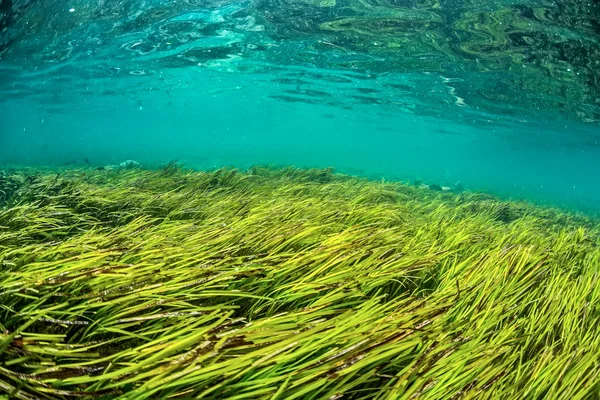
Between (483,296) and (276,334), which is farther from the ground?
(276,334)

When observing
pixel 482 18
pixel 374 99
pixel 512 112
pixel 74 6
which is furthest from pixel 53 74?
pixel 512 112

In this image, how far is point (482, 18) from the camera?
1230 centimetres

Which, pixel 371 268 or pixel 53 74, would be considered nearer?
pixel 371 268

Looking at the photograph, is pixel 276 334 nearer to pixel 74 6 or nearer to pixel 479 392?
pixel 479 392

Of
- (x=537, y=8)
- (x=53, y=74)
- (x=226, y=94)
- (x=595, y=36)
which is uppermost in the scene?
(x=537, y=8)

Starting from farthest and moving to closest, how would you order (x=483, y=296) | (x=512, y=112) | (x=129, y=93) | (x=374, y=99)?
(x=129, y=93)
(x=374, y=99)
(x=512, y=112)
(x=483, y=296)

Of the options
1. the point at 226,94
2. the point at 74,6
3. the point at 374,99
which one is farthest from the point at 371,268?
the point at 226,94

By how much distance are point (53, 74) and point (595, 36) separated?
32.4 metres

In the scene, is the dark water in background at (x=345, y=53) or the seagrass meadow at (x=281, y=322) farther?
the dark water in background at (x=345, y=53)

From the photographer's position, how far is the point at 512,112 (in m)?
27.0

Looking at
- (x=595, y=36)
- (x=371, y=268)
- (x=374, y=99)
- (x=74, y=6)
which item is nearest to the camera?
(x=371, y=268)

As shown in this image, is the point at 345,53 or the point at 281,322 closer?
the point at 281,322

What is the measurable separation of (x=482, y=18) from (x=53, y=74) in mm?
29020

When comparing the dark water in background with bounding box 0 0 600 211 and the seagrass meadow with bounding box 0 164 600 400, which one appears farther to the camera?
the dark water in background with bounding box 0 0 600 211
